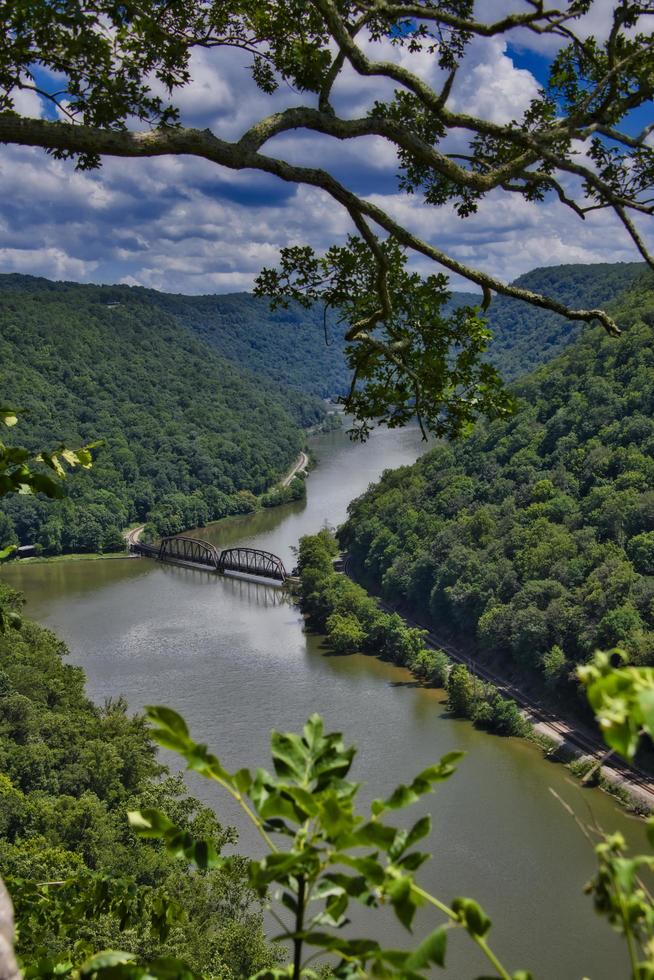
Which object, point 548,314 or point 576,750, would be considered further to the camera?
point 548,314

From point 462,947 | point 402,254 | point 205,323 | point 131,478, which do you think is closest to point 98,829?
point 462,947

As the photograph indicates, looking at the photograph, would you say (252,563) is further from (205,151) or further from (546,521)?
(205,151)

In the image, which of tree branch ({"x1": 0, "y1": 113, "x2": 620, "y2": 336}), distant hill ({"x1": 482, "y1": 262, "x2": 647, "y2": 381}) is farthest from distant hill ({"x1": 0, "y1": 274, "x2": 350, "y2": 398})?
tree branch ({"x1": 0, "y1": 113, "x2": 620, "y2": 336})

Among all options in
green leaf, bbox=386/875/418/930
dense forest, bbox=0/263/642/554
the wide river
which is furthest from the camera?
dense forest, bbox=0/263/642/554

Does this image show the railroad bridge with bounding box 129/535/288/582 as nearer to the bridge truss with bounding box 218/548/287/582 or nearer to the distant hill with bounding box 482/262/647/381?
the bridge truss with bounding box 218/548/287/582

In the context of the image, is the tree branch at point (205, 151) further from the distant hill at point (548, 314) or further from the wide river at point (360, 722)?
the distant hill at point (548, 314)

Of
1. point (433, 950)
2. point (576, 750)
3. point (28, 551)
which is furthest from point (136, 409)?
point (433, 950)

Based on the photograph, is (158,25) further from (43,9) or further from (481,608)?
(481,608)

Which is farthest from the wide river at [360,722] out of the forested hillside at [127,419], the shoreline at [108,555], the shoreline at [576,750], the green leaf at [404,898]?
the green leaf at [404,898]
